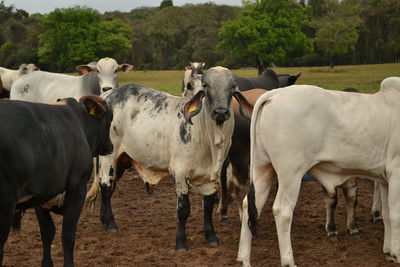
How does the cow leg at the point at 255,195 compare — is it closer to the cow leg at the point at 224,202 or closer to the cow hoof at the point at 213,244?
the cow hoof at the point at 213,244

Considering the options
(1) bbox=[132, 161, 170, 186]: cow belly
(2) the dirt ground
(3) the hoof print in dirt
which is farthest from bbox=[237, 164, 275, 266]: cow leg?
(1) bbox=[132, 161, 170, 186]: cow belly

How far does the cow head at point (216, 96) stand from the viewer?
634 cm

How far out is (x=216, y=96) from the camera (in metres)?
6.45

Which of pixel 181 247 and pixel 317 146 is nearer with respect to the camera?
pixel 317 146

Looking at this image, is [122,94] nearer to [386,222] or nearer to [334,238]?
[334,238]

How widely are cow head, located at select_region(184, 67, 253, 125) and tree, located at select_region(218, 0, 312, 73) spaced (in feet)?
133

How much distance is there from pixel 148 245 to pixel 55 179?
223 cm

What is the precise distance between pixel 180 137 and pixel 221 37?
46879 millimetres

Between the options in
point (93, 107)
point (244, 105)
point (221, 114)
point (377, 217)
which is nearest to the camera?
point (93, 107)

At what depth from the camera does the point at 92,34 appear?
191ft

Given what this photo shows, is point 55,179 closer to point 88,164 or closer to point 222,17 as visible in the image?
point 88,164

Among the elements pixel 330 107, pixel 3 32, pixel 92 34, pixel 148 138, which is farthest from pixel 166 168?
pixel 3 32

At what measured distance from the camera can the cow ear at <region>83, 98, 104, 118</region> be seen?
592 centimetres

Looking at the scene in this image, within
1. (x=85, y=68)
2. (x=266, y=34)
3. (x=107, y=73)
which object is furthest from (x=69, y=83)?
(x=266, y=34)
